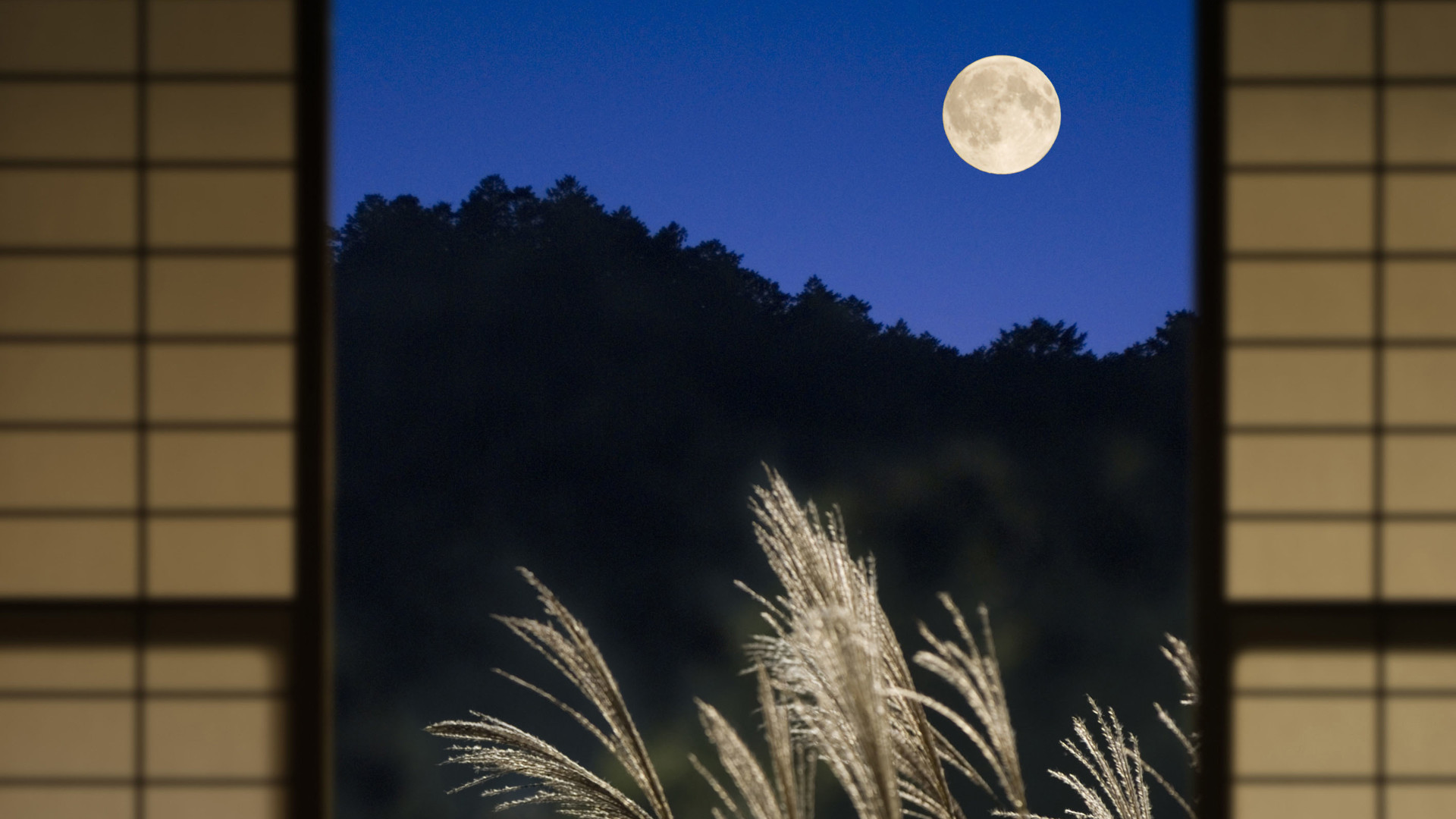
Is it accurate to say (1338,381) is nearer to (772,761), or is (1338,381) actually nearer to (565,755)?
(772,761)

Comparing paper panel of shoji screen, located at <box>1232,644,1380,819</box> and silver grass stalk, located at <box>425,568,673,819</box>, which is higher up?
paper panel of shoji screen, located at <box>1232,644,1380,819</box>

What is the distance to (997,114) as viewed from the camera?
6266mm

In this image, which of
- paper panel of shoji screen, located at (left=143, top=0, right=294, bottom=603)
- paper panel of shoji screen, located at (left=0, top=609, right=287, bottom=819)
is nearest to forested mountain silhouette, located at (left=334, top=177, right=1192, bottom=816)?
paper panel of shoji screen, located at (left=0, top=609, right=287, bottom=819)

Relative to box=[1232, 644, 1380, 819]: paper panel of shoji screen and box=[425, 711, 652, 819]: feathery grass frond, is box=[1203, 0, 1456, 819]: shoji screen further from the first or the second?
box=[425, 711, 652, 819]: feathery grass frond

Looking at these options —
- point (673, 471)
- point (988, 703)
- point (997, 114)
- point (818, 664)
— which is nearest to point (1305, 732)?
point (988, 703)

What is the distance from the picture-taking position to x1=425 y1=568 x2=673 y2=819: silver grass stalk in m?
1.71

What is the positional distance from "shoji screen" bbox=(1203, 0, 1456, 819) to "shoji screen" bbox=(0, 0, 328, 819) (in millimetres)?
1224

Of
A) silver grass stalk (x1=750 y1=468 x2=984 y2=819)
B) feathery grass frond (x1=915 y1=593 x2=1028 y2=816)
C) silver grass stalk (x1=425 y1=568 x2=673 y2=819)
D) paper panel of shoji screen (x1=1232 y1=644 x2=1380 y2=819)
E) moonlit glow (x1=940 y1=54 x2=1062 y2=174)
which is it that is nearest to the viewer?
paper panel of shoji screen (x1=1232 y1=644 x2=1380 y2=819)

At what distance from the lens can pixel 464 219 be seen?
1669 cm

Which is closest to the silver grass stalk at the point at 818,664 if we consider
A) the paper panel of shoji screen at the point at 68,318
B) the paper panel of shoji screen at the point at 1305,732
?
the paper panel of shoji screen at the point at 1305,732

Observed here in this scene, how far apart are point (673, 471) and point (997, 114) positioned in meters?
10.1

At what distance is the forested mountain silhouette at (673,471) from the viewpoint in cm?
1470

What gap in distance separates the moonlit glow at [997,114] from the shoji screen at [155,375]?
5496mm

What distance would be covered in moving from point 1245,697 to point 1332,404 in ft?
1.32
